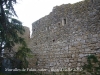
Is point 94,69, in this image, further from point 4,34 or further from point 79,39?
point 4,34

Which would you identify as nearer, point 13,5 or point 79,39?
point 13,5

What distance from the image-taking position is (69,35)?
768cm

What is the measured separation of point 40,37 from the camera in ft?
33.1

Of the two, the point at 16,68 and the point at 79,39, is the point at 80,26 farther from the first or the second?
the point at 16,68

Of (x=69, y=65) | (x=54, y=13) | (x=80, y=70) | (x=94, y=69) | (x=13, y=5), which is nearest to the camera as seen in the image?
(x=13, y=5)

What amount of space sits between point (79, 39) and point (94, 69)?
1.44 metres

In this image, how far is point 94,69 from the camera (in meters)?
6.38

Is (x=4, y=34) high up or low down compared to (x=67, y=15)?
down

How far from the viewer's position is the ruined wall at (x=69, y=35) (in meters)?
6.80

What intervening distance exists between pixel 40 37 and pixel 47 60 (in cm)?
172

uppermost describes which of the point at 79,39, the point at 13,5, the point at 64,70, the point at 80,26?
the point at 13,5

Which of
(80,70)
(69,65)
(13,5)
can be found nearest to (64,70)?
(69,65)

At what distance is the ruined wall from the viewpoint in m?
6.80

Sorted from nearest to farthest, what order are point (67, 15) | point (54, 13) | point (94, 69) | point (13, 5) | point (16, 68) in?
point (13, 5) → point (94, 69) → point (67, 15) → point (54, 13) → point (16, 68)
